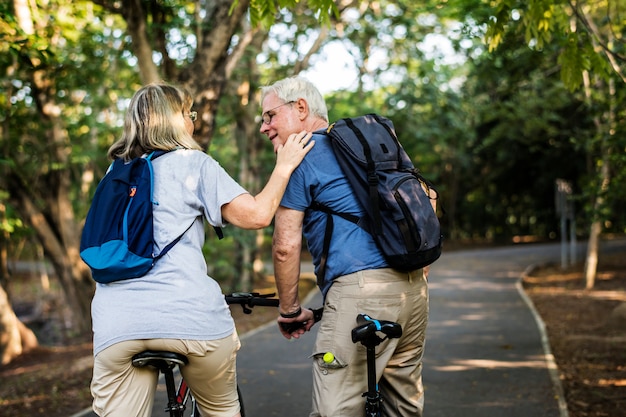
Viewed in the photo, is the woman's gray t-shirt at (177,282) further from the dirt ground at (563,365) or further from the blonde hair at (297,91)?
the dirt ground at (563,365)

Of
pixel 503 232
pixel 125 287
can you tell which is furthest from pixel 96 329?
pixel 503 232

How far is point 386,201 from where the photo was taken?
Answer: 11.0 feet

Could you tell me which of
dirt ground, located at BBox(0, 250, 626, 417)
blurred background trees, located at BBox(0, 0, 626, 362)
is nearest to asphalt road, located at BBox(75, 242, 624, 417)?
dirt ground, located at BBox(0, 250, 626, 417)

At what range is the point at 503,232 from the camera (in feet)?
133

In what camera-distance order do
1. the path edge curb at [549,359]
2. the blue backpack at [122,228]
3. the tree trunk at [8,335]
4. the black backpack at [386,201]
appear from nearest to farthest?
1. the blue backpack at [122,228]
2. the black backpack at [386,201]
3. the path edge curb at [549,359]
4. the tree trunk at [8,335]

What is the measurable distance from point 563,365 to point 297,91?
676 cm

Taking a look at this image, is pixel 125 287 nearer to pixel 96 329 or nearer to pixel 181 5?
pixel 96 329

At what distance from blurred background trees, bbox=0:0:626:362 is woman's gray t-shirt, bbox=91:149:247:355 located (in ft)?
5.94

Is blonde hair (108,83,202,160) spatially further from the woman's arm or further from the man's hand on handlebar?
the man's hand on handlebar

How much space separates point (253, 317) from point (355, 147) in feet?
39.6

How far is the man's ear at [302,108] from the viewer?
12.0 feet

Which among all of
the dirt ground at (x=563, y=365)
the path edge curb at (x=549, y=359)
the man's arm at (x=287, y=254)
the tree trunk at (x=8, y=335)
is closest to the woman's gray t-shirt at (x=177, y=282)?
the man's arm at (x=287, y=254)

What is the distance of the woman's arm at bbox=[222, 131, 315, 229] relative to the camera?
313cm

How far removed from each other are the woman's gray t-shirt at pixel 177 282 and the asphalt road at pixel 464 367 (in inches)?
148
